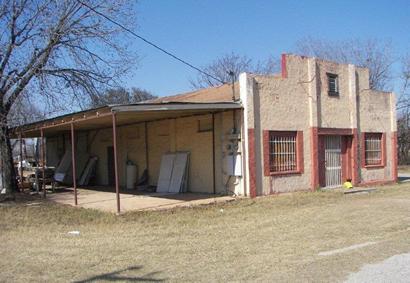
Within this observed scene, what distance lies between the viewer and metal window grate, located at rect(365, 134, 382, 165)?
70.5ft

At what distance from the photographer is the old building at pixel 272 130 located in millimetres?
16500

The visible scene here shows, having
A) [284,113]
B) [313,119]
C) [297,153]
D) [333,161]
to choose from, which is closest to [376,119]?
[333,161]

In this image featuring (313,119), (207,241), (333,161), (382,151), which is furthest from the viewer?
(382,151)

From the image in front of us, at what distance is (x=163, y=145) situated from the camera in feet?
66.6

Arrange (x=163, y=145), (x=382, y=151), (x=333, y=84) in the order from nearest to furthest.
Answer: (x=333, y=84)
(x=163, y=145)
(x=382, y=151)

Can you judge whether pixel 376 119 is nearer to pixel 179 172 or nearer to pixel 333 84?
pixel 333 84

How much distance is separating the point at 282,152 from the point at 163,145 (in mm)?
5037

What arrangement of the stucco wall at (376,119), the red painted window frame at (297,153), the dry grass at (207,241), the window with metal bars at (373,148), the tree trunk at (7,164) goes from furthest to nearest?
the window with metal bars at (373,148) < the stucco wall at (376,119) < the tree trunk at (7,164) < the red painted window frame at (297,153) < the dry grass at (207,241)

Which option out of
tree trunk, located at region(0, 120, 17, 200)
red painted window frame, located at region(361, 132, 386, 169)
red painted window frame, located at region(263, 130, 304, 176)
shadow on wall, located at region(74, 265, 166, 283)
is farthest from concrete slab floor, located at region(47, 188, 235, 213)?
red painted window frame, located at region(361, 132, 386, 169)

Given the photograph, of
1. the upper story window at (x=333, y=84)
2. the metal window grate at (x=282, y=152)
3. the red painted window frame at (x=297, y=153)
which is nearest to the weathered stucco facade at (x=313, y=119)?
the red painted window frame at (x=297, y=153)

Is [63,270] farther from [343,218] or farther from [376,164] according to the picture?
[376,164]

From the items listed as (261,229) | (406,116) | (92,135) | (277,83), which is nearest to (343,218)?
(261,229)

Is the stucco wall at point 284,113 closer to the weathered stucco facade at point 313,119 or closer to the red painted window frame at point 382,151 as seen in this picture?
the weathered stucco facade at point 313,119

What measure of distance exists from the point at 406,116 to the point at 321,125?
3006 cm
